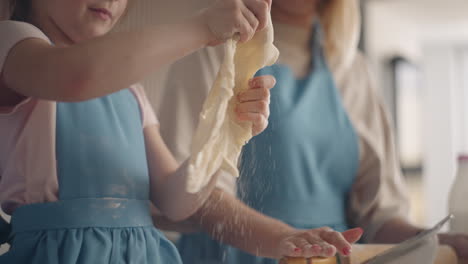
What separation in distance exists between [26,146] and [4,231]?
4 centimetres

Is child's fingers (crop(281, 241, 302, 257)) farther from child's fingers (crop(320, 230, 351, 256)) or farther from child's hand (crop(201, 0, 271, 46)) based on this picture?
child's hand (crop(201, 0, 271, 46))

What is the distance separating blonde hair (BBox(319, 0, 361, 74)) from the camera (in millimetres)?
522

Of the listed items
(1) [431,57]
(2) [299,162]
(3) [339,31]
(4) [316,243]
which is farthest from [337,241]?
(1) [431,57]

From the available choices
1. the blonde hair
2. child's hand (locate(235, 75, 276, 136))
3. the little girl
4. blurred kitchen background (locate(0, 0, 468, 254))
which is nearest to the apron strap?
the little girl

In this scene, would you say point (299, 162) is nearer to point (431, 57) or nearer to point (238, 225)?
point (238, 225)

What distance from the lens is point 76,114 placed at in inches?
8.4

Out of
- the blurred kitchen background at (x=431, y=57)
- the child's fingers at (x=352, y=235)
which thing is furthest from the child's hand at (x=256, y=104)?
the blurred kitchen background at (x=431, y=57)

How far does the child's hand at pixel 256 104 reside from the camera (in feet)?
0.84

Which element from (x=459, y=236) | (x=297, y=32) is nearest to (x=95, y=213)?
(x=297, y=32)

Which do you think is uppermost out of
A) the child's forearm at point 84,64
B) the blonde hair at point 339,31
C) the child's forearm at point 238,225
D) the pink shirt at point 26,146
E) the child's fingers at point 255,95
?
the blonde hair at point 339,31

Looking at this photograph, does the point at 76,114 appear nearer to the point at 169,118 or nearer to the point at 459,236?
the point at 169,118

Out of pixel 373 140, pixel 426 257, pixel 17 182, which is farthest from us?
pixel 373 140

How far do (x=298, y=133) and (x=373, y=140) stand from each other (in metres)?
0.18

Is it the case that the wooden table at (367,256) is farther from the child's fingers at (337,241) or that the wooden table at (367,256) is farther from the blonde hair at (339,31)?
the blonde hair at (339,31)
